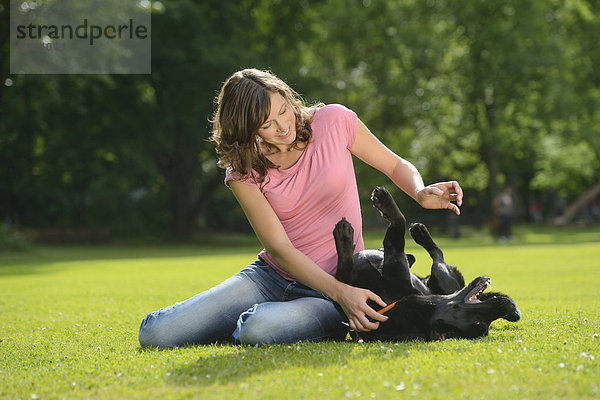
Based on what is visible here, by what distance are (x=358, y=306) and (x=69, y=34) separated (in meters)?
20.9

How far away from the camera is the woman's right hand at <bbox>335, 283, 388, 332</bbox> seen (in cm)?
396

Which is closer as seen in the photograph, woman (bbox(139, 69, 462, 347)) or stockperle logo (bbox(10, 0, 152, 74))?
woman (bbox(139, 69, 462, 347))

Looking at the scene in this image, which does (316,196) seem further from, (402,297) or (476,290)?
(476,290)

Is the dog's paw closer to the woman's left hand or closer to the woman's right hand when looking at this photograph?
the woman's left hand

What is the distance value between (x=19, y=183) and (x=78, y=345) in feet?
108

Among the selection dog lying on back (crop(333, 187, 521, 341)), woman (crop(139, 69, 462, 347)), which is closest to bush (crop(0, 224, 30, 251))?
woman (crop(139, 69, 462, 347))

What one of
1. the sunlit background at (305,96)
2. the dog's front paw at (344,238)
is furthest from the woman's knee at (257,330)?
the sunlit background at (305,96)

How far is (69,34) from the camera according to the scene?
72.7 feet

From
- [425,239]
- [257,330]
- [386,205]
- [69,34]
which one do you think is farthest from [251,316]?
[69,34]

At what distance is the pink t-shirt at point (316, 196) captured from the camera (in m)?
4.61

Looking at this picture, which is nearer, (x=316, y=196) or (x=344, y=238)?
(x=344, y=238)

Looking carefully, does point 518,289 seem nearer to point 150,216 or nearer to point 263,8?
point 263,8

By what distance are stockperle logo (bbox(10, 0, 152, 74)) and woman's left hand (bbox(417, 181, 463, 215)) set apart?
19700 mm

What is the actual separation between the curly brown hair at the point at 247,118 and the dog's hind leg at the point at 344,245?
0.72 meters
